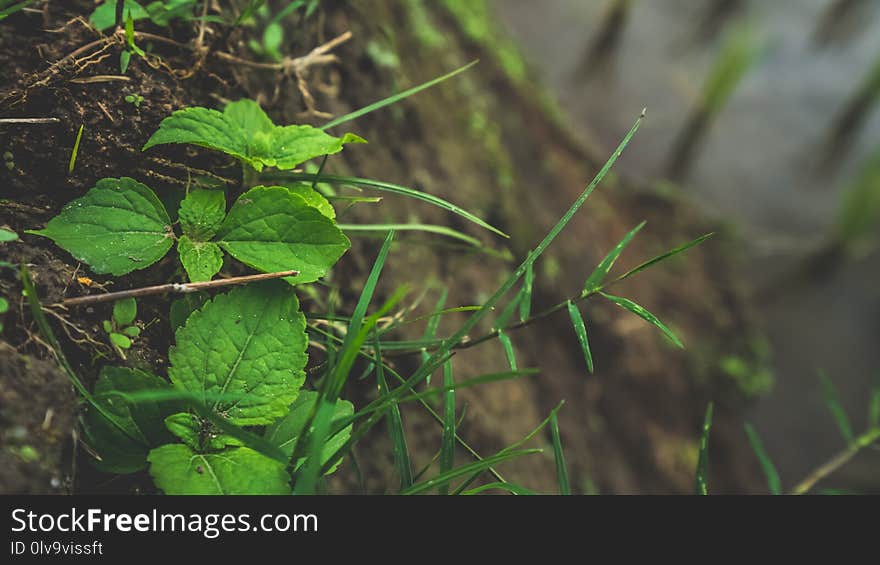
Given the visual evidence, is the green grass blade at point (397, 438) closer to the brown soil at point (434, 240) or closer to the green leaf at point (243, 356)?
the green leaf at point (243, 356)

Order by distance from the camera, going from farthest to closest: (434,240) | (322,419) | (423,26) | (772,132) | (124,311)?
(772,132)
(423,26)
(434,240)
(124,311)
(322,419)

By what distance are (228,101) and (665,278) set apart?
2372 millimetres

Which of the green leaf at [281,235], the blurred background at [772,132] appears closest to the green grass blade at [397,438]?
the green leaf at [281,235]

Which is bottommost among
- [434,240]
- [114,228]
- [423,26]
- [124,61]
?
[114,228]

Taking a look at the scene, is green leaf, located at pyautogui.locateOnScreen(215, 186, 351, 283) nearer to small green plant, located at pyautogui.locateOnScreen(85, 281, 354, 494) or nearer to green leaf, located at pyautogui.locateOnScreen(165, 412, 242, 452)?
small green plant, located at pyautogui.locateOnScreen(85, 281, 354, 494)

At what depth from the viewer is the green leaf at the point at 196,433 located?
1.98 feet

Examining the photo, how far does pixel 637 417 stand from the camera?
7.29ft

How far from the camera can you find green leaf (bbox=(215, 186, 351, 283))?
2.23 feet

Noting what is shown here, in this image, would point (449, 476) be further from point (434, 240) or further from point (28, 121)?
point (434, 240)

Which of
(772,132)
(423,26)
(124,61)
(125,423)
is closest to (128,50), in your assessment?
(124,61)

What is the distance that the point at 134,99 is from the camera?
74 centimetres

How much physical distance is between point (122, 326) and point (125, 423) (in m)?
0.12

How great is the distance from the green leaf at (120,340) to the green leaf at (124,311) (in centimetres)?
1

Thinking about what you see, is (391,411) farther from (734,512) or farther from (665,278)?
(665,278)
